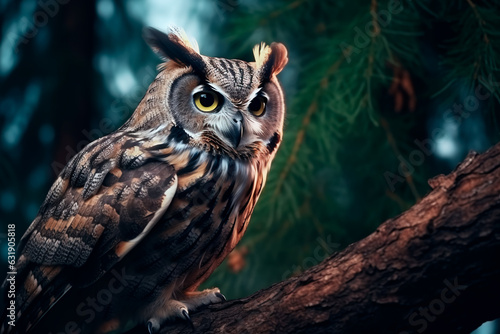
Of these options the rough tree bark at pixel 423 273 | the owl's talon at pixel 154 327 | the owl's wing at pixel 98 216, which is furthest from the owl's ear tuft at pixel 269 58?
the owl's talon at pixel 154 327

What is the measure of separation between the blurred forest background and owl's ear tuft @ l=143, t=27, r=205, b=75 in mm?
→ 559

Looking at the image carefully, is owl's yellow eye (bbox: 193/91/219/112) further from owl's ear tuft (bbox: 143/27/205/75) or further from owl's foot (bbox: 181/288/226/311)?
owl's foot (bbox: 181/288/226/311)

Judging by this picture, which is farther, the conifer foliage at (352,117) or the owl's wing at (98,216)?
the conifer foliage at (352,117)

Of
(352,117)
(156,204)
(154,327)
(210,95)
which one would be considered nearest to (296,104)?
(352,117)

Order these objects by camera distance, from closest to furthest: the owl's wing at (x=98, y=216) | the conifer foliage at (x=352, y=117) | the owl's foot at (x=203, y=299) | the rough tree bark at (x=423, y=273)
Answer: the rough tree bark at (x=423, y=273) < the owl's wing at (x=98, y=216) < the owl's foot at (x=203, y=299) < the conifer foliage at (x=352, y=117)

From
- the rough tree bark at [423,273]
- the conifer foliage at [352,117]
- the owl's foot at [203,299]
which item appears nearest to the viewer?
the rough tree bark at [423,273]

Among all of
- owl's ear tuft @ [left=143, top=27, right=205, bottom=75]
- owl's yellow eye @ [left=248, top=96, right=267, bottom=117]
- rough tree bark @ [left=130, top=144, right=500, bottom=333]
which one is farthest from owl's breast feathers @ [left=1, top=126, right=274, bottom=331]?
rough tree bark @ [left=130, top=144, right=500, bottom=333]

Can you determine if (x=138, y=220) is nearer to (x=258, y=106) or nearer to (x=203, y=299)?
(x=203, y=299)

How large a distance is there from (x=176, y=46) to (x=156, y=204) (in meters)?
0.50

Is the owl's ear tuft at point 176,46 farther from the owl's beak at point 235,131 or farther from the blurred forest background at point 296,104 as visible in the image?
the blurred forest background at point 296,104

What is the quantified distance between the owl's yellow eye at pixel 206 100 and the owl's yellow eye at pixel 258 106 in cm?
11

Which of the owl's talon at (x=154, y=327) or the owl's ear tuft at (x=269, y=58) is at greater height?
the owl's ear tuft at (x=269, y=58)

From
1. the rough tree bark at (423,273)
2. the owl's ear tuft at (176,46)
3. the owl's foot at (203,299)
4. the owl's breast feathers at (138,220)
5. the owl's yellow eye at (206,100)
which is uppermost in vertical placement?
the owl's ear tuft at (176,46)

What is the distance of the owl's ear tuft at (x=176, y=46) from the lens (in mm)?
1488
